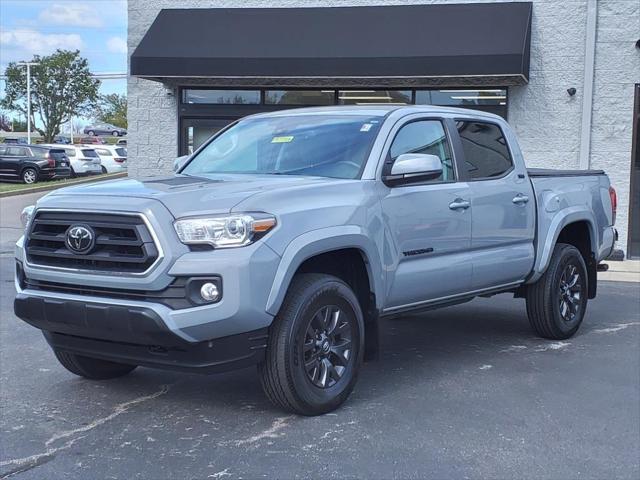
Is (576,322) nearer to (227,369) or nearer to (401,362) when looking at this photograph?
(401,362)

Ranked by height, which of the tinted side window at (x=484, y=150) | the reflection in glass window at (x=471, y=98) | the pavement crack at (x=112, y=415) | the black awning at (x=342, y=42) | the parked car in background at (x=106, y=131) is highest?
the parked car in background at (x=106, y=131)

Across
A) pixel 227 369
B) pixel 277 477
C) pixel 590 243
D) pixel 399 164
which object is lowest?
pixel 277 477

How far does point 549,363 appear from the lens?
646 centimetres

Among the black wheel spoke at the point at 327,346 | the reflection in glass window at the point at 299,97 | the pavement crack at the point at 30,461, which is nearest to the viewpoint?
the pavement crack at the point at 30,461

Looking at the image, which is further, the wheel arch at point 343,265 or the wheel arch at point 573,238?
the wheel arch at point 573,238

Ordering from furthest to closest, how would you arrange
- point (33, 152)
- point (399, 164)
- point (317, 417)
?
point (33, 152) < point (399, 164) < point (317, 417)

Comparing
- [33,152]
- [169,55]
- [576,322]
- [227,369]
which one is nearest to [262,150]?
[227,369]

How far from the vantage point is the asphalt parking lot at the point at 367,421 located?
4184mm

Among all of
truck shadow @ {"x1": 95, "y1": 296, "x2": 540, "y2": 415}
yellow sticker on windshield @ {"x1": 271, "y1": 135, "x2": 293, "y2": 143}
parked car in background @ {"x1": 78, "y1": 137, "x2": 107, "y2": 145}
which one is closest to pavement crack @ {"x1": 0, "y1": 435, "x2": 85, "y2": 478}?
truck shadow @ {"x1": 95, "y1": 296, "x2": 540, "y2": 415}

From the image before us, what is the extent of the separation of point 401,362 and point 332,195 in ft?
6.36

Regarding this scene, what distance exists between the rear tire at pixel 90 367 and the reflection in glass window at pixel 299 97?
10.0 metres

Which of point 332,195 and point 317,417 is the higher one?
point 332,195

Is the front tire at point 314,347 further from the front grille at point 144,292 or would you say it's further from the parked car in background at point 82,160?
the parked car in background at point 82,160

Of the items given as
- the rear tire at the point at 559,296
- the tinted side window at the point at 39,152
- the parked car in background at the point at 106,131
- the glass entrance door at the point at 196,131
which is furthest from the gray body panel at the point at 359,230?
the parked car in background at the point at 106,131
